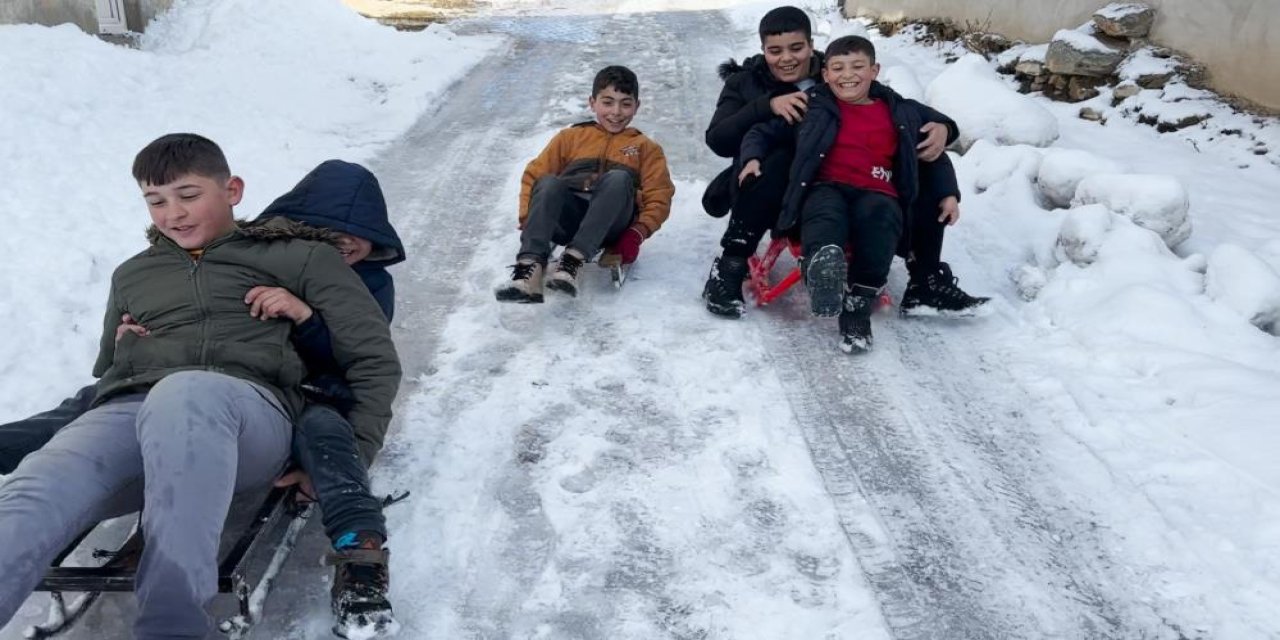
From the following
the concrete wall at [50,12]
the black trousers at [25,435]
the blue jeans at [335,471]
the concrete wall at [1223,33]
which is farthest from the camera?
the concrete wall at [50,12]

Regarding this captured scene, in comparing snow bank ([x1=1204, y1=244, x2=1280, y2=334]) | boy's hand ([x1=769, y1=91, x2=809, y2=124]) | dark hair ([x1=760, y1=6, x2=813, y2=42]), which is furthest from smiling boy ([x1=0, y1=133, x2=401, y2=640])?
snow bank ([x1=1204, y1=244, x2=1280, y2=334])

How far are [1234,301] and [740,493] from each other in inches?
89.4

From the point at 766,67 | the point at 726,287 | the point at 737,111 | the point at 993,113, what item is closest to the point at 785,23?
the point at 766,67

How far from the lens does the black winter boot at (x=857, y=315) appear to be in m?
3.86

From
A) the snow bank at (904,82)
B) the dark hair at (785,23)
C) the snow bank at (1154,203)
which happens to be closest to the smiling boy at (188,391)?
the dark hair at (785,23)

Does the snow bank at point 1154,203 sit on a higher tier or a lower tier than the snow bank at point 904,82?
lower

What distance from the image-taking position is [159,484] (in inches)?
81.0

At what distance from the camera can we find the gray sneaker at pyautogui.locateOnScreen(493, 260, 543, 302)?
4.06m

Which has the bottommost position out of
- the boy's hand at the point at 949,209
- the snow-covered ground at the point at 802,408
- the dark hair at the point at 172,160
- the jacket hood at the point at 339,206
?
the snow-covered ground at the point at 802,408

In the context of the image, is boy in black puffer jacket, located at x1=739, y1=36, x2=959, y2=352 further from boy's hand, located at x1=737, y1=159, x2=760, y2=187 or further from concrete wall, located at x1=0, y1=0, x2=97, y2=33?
concrete wall, located at x1=0, y1=0, x2=97, y2=33

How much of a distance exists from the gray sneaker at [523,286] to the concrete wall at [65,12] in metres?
5.62

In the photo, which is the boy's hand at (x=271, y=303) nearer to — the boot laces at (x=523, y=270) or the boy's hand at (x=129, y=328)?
the boy's hand at (x=129, y=328)

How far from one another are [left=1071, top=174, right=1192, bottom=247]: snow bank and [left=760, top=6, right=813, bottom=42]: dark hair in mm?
1583

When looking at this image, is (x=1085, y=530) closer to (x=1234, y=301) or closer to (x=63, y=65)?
(x=1234, y=301)
